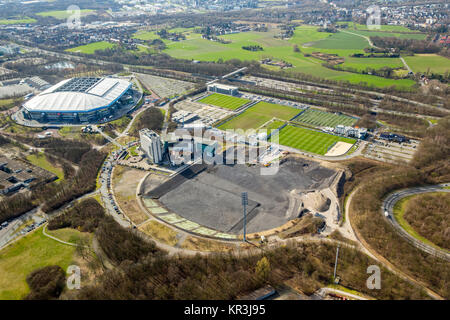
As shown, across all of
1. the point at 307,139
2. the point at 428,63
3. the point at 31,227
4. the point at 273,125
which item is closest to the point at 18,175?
the point at 31,227

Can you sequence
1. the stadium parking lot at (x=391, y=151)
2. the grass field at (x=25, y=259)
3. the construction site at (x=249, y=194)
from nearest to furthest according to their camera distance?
1. the grass field at (x=25, y=259)
2. the construction site at (x=249, y=194)
3. the stadium parking lot at (x=391, y=151)

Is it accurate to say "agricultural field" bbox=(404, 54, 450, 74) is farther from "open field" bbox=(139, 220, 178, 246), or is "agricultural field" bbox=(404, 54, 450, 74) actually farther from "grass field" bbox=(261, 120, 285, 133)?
"open field" bbox=(139, 220, 178, 246)

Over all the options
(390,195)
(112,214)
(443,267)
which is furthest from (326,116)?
(112,214)

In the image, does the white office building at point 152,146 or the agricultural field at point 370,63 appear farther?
the agricultural field at point 370,63

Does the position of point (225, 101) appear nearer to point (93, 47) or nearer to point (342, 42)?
point (342, 42)

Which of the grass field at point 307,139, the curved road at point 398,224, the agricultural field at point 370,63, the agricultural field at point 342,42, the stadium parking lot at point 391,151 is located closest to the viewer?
the curved road at point 398,224

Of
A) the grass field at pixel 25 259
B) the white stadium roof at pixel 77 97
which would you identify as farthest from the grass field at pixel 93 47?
the grass field at pixel 25 259

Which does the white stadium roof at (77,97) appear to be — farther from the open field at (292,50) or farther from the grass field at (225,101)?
the open field at (292,50)

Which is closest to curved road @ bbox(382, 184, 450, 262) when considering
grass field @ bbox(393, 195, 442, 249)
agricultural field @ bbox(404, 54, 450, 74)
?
grass field @ bbox(393, 195, 442, 249)
